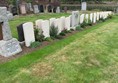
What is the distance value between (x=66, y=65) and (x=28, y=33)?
2650 millimetres

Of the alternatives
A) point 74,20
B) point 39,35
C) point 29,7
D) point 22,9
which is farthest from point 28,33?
point 29,7

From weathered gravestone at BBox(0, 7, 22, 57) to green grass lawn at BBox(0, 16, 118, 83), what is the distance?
23.0 inches

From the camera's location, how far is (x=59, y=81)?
17.0 ft

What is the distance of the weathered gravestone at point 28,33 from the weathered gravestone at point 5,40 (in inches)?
30.8

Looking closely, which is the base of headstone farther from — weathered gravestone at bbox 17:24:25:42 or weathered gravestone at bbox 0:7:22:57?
weathered gravestone at bbox 17:24:25:42

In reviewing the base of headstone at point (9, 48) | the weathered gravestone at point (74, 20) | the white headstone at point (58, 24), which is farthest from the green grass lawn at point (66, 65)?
Answer: the weathered gravestone at point (74, 20)

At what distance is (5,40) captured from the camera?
7031mm

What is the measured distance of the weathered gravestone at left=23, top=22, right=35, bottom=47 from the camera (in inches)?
304

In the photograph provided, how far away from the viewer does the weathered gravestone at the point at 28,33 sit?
773 centimetres

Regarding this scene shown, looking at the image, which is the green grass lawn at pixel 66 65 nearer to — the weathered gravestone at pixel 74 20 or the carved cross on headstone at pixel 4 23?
the carved cross on headstone at pixel 4 23

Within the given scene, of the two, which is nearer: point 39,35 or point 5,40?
point 5,40

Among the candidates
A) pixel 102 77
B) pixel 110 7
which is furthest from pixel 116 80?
pixel 110 7

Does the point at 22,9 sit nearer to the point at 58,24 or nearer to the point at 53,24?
the point at 58,24

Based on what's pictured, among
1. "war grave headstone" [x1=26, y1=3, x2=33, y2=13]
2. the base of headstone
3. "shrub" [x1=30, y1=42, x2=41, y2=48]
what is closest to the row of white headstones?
"shrub" [x1=30, y1=42, x2=41, y2=48]
